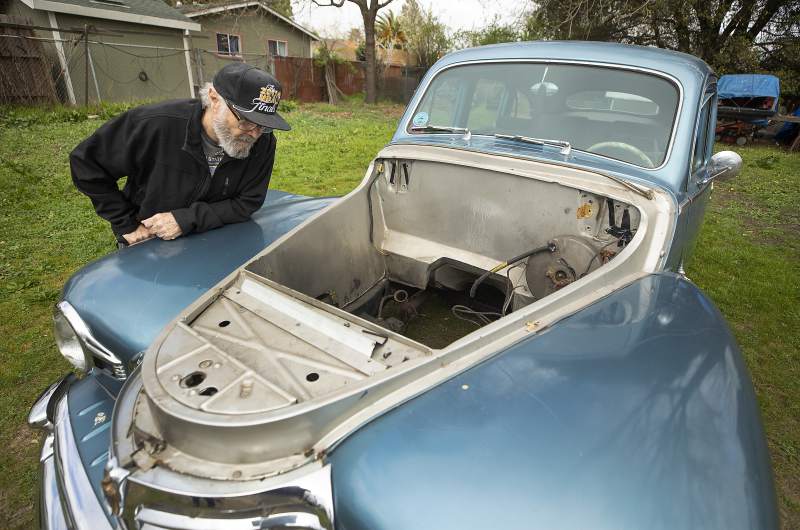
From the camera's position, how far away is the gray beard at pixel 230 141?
7.38 feet

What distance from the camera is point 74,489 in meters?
1.35

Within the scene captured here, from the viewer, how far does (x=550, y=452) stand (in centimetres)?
98

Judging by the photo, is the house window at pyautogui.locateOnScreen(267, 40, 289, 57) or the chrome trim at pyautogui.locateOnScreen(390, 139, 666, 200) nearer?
the chrome trim at pyautogui.locateOnScreen(390, 139, 666, 200)

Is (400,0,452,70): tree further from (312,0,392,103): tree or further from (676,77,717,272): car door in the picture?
(676,77,717,272): car door

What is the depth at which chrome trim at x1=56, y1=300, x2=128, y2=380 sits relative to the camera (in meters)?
1.65

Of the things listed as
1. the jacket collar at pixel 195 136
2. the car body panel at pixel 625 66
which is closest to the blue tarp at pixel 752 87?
the car body panel at pixel 625 66

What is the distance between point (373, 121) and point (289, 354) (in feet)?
42.7

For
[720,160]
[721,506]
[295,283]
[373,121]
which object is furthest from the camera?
[373,121]

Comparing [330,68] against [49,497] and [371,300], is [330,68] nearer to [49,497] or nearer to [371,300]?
[371,300]

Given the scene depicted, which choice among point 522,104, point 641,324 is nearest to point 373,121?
point 522,104

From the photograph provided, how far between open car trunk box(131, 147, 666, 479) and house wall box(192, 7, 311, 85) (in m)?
15.1

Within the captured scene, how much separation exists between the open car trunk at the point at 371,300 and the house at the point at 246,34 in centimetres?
1480

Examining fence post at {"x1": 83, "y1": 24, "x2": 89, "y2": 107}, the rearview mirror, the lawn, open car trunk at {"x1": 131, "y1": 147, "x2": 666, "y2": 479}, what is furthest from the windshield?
fence post at {"x1": 83, "y1": 24, "x2": 89, "y2": 107}

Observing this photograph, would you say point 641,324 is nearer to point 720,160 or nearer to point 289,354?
point 289,354
